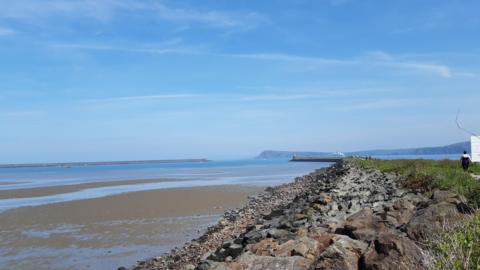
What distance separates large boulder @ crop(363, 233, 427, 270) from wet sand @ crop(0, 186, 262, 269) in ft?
26.6

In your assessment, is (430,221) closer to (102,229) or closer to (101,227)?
(102,229)

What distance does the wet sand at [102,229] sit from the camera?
45.1 ft

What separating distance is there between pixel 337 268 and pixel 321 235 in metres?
1.92

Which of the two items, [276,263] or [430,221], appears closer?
[276,263]

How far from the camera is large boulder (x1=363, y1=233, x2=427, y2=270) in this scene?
573 centimetres

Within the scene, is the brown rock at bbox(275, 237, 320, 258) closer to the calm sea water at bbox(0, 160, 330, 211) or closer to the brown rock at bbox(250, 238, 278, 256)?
the brown rock at bbox(250, 238, 278, 256)

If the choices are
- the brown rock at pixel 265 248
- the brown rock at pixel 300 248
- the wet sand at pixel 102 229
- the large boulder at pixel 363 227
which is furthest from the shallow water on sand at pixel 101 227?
the large boulder at pixel 363 227

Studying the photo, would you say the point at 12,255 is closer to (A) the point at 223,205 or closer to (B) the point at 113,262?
(B) the point at 113,262

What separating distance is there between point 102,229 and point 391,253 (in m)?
14.2

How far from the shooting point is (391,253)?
5977 mm

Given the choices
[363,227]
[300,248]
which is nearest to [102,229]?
[363,227]

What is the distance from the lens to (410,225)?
7.09 metres

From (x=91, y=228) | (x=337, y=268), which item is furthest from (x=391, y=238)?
(x=91, y=228)

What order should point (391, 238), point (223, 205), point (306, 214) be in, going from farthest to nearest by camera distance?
point (223, 205), point (306, 214), point (391, 238)
